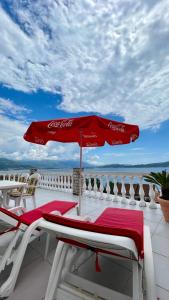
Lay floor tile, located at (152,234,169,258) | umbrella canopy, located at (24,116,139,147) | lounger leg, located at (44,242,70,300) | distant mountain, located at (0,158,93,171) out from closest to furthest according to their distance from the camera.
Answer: lounger leg, located at (44,242,70,300) → floor tile, located at (152,234,169,258) → umbrella canopy, located at (24,116,139,147) → distant mountain, located at (0,158,93,171)

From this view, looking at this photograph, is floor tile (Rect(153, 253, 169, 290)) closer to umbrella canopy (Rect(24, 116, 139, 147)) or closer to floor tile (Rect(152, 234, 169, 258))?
floor tile (Rect(152, 234, 169, 258))

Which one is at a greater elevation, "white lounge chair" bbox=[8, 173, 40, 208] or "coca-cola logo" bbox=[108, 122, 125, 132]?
"coca-cola logo" bbox=[108, 122, 125, 132]

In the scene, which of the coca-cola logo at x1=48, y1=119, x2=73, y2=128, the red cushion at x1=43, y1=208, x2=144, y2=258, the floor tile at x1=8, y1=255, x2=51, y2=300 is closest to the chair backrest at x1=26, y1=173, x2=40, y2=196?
the coca-cola logo at x1=48, y1=119, x2=73, y2=128

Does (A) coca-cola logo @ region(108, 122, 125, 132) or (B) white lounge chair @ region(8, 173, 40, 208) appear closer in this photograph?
(A) coca-cola logo @ region(108, 122, 125, 132)

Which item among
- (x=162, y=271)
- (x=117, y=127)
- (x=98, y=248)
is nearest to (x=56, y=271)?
(x=98, y=248)

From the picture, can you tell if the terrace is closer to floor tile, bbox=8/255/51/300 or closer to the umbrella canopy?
floor tile, bbox=8/255/51/300

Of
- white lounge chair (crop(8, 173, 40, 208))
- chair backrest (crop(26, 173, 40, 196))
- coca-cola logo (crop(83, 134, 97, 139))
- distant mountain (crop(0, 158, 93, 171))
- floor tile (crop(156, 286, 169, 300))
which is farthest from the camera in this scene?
distant mountain (crop(0, 158, 93, 171))

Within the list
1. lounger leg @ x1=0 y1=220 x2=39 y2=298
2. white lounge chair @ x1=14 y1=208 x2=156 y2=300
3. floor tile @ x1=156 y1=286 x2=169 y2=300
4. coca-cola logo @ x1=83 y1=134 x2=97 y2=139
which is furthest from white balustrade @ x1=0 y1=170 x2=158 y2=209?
lounger leg @ x1=0 y1=220 x2=39 y2=298

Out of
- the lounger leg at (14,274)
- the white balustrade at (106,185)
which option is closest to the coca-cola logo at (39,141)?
the lounger leg at (14,274)

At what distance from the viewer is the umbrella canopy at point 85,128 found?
8.67 ft

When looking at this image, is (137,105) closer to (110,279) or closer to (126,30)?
(126,30)

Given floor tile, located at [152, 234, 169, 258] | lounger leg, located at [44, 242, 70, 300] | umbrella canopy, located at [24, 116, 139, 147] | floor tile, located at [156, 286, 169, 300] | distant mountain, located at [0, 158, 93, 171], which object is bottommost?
floor tile, located at [156, 286, 169, 300]

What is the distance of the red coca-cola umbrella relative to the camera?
8.67 ft

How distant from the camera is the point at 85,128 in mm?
2811
